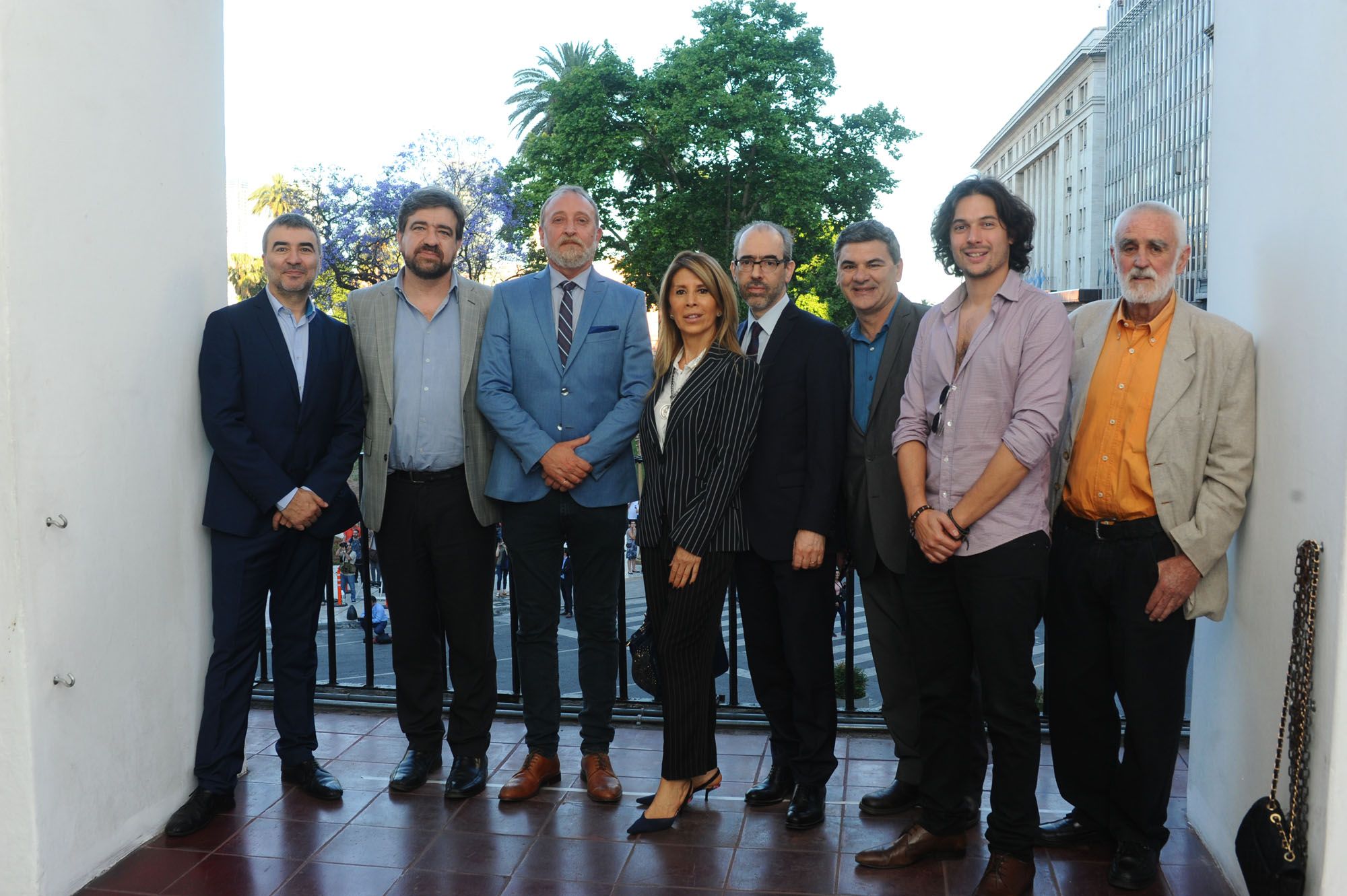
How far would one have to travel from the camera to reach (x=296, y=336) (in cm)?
353

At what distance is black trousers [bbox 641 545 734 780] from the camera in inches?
128

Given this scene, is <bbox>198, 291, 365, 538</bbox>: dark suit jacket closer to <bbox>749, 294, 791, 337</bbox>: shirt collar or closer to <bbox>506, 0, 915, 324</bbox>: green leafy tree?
<bbox>749, 294, 791, 337</bbox>: shirt collar

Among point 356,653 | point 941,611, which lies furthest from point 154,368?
point 356,653

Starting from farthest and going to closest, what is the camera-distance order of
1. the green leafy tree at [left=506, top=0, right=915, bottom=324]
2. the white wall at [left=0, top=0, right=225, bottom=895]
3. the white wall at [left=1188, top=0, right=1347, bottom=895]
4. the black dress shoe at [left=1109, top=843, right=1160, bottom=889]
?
1. the green leafy tree at [left=506, top=0, right=915, bottom=324]
2. the black dress shoe at [left=1109, top=843, right=1160, bottom=889]
3. the white wall at [left=0, top=0, right=225, bottom=895]
4. the white wall at [left=1188, top=0, right=1347, bottom=895]

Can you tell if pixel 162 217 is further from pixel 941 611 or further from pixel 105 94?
pixel 941 611

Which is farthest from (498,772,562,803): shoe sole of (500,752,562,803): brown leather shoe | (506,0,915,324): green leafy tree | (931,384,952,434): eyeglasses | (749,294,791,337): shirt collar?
(506,0,915,324): green leafy tree

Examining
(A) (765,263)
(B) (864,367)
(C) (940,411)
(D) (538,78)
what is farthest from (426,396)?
(D) (538,78)

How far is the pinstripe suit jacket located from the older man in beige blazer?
0.93m

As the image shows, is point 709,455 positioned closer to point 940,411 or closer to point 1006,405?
point 940,411

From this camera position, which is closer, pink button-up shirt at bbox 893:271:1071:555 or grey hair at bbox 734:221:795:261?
pink button-up shirt at bbox 893:271:1071:555

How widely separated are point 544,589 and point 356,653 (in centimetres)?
922

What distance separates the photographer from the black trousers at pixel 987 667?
2770mm

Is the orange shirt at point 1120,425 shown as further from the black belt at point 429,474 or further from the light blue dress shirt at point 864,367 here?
the black belt at point 429,474

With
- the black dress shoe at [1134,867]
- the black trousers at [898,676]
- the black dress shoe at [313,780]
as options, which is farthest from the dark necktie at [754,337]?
the black dress shoe at [313,780]
